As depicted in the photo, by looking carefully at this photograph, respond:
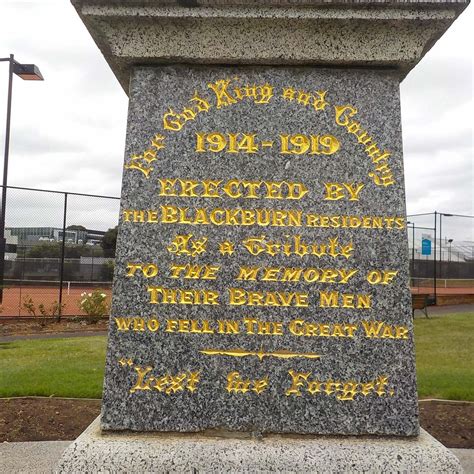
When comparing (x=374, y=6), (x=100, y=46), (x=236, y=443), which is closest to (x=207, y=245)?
(x=236, y=443)

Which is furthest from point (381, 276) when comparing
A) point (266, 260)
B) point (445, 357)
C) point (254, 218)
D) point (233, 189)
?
point (445, 357)

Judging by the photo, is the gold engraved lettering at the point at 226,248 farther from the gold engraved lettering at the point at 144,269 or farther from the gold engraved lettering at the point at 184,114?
the gold engraved lettering at the point at 184,114

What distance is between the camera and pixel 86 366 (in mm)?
6652

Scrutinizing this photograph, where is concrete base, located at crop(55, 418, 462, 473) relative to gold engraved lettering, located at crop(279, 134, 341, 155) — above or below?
below

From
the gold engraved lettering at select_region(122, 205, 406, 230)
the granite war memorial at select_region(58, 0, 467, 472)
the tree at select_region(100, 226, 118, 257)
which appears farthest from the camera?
the tree at select_region(100, 226, 118, 257)

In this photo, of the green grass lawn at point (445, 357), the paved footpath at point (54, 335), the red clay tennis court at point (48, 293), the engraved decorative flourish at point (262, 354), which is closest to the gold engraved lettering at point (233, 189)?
the engraved decorative flourish at point (262, 354)

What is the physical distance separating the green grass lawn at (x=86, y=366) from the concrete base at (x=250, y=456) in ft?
10.4

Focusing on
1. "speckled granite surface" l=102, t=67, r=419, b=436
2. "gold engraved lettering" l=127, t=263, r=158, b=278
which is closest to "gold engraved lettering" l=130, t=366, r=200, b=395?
"speckled granite surface" l=102, t=67, r=419, b=436

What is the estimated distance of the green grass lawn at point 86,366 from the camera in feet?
17.6

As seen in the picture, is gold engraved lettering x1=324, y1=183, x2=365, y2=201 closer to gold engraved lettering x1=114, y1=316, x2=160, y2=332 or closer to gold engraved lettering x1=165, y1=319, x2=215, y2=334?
gold engraved lettering x1=165, y1=319, x2=215, y2=334

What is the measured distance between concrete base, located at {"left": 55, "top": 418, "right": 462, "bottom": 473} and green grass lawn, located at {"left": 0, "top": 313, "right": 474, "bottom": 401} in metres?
3.17

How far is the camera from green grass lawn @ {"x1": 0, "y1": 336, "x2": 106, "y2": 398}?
5.23m

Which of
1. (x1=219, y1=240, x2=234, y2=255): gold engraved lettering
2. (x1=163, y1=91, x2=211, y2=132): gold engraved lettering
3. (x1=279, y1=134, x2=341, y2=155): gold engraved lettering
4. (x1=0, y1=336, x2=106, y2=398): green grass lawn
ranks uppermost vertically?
(x1=163, y1=91, x2=211, y2=132): gold engraved lettering

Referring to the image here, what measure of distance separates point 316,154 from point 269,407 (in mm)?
1224
